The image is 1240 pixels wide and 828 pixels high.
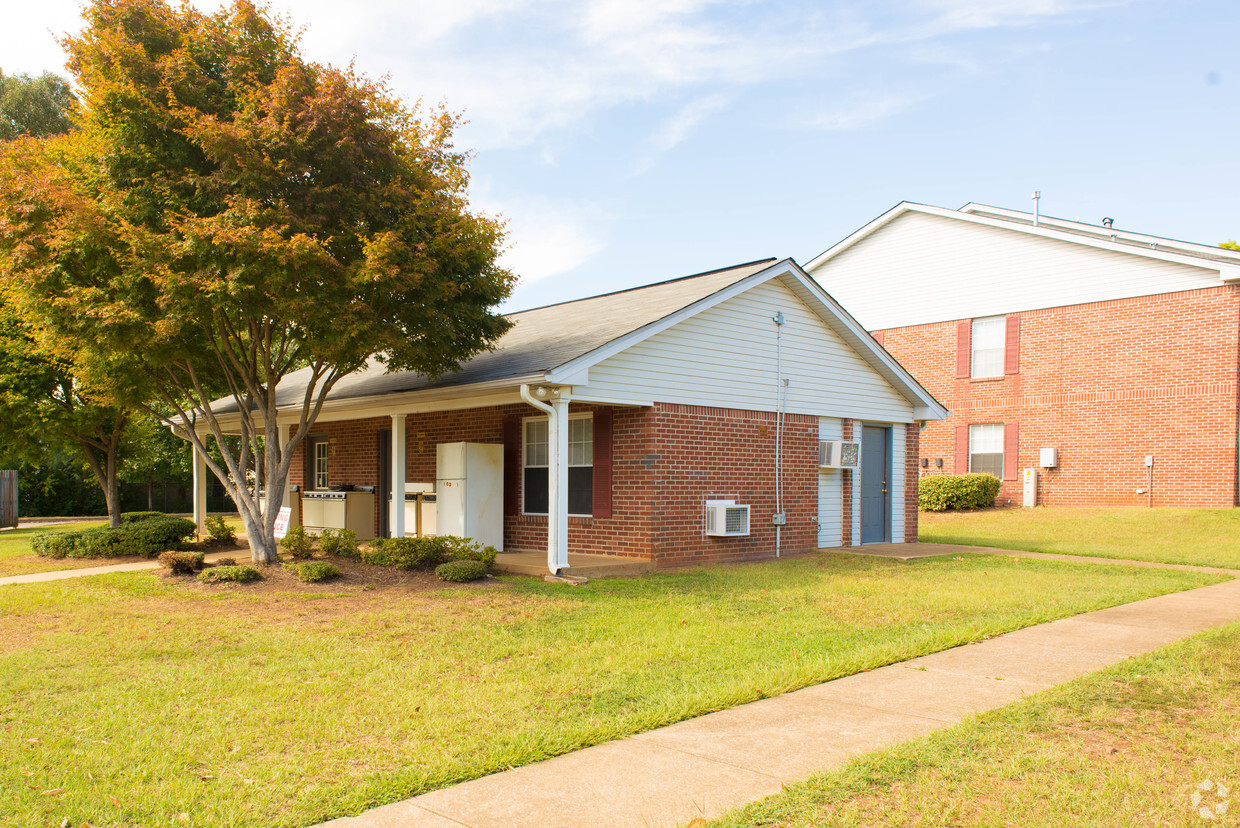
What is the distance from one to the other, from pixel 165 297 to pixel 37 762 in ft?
21.5

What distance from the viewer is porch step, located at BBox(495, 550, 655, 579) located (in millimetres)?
11195

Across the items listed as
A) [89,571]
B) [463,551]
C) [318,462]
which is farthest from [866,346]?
[89,571]

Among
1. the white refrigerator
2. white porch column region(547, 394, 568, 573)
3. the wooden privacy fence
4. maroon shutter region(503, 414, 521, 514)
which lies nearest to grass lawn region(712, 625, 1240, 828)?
white porch column region(547, 394, 568, 573)

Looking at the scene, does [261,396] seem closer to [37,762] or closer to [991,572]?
[37,762]

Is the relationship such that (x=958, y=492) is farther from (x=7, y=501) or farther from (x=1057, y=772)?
(x=7, y=501)

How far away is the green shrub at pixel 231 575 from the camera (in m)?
10.8

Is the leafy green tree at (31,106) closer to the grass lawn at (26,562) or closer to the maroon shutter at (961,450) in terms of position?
the grass lawn at (26,562)

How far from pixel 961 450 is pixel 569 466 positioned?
15272 mm

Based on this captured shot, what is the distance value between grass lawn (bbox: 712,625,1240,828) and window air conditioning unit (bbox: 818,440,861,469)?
919 cm

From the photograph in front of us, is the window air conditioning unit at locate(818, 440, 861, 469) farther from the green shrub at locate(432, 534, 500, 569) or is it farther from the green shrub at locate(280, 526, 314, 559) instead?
the green shrub at locate(280, 526, 314, 559)

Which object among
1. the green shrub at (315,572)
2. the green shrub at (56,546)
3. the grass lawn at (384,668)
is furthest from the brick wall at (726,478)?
the green shrub at (56,546)

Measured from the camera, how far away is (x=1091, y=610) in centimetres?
904

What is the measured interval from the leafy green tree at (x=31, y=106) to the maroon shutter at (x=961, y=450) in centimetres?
3085

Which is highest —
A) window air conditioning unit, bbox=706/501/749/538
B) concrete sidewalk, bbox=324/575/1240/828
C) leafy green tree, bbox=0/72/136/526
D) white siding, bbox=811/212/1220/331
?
white siding, bbox=811/212/1220/331
